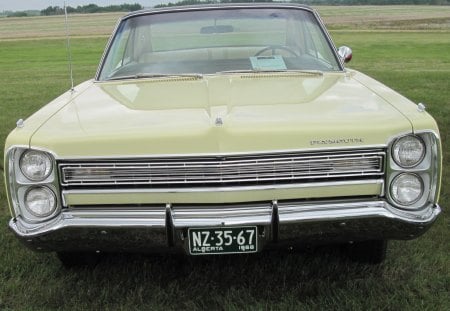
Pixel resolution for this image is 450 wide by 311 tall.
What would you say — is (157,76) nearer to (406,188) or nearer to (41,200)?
(41,200)

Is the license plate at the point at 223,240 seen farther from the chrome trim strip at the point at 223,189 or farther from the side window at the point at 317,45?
the side window at the point at 317,45

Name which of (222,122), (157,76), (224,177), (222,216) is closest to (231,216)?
(222,216)

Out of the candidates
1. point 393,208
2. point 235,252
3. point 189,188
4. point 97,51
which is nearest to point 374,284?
point 393,208

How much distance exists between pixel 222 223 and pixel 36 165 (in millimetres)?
933

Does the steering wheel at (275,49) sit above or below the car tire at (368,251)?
above

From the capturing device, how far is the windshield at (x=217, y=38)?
13.7 feet

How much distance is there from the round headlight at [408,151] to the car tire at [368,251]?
76 cm

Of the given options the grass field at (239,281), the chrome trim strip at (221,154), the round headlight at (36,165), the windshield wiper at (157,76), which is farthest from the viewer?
the windshield wiper at (157,76)

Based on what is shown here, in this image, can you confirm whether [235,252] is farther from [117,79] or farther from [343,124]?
[117,79]

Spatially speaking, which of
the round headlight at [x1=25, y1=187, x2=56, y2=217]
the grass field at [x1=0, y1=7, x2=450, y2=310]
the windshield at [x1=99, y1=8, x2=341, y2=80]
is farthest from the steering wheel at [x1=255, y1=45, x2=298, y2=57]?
the round headlight at [x1=25, y1=187, x2=56, y2=217]

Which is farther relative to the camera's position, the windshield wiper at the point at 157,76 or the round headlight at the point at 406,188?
the windshield wiper at the point at 157,76

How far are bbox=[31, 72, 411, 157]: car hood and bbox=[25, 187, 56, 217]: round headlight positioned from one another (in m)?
0.22

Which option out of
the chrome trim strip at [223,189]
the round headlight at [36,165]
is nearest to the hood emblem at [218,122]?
the chrome trim strip at [223,189]

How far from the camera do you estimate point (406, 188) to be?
2.75 m
